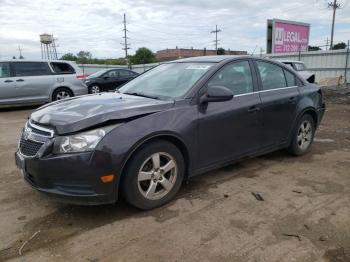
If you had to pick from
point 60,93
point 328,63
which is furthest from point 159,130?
point 328,63

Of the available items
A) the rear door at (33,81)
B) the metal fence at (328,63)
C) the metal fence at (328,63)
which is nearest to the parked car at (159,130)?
the rear door at (33,81)

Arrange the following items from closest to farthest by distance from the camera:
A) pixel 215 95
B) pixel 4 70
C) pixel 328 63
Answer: pixel 215 95 → pixel 4 70 → pixel 328 63

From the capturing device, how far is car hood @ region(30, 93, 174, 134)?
3283mm

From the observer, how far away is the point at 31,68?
11.9 m

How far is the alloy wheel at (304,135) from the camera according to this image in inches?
220

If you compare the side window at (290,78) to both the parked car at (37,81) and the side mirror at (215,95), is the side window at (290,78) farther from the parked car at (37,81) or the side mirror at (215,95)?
the parked car at (37,81)

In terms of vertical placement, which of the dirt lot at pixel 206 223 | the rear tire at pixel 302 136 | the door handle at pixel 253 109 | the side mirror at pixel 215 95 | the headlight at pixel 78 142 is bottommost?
the dirt lot at pixel 206 223

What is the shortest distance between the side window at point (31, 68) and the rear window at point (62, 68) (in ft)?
0.80

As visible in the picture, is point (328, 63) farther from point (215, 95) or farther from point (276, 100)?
point (215, 95)

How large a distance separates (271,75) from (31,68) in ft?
30.7

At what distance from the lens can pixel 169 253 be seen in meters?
2.89

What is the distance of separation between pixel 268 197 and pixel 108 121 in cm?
200

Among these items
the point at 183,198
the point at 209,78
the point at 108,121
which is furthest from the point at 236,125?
the point at 108,121

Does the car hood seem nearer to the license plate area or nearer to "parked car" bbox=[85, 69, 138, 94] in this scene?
the license plate area
